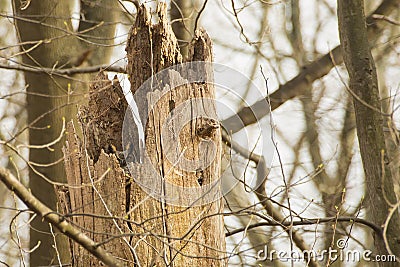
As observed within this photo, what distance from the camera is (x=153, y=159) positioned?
3.65m

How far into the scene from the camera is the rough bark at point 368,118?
4133 mm

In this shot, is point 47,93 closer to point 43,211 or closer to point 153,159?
point 153,159

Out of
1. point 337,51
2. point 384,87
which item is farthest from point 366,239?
point 337,51

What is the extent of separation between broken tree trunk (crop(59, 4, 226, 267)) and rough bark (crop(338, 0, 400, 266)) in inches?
35.7

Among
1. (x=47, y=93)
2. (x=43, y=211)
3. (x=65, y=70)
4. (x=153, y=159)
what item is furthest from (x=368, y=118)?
(x=47, y=93)

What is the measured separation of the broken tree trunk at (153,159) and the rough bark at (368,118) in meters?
0.91

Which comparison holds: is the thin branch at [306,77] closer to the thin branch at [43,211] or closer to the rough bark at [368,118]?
the rough bark at [368,118]

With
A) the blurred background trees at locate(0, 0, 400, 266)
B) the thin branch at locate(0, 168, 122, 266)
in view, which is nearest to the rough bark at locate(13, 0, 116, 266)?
the blurred background trees at locate(0, 0, 400, 266)

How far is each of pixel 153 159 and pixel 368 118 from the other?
53.5 inches

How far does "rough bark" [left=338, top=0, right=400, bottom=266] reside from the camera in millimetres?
4133

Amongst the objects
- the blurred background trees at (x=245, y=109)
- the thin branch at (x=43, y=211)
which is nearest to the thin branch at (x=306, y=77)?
the blurred background trees at (x=245, y=109)

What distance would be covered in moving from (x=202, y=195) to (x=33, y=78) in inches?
99.2

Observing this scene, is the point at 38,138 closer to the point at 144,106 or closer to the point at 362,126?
the point at 144,106

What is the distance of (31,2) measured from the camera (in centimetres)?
578
